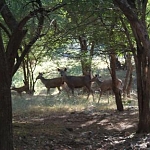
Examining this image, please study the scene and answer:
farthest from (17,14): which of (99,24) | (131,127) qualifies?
(131,127)

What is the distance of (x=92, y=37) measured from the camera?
33.2ft

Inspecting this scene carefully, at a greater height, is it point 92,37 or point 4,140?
point 92,37

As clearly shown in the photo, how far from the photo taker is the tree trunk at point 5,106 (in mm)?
5457

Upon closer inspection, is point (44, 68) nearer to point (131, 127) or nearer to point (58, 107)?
point (58, 107)

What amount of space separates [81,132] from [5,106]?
13.3ft

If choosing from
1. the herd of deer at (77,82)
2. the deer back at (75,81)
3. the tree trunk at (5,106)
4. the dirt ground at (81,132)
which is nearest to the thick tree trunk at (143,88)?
the dirt ground at (81,132)

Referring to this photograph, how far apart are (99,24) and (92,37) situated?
77 centimetres

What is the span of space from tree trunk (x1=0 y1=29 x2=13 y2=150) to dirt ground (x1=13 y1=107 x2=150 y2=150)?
136 cm

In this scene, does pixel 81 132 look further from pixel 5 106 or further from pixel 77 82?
pixel 77 82

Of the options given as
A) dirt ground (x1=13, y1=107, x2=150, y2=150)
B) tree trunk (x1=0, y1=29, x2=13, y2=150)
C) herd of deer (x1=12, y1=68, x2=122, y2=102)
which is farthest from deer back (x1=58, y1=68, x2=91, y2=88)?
tree trunk (x1=0, y1=29, x2=13, y2=150)

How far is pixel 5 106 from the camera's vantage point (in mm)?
5527

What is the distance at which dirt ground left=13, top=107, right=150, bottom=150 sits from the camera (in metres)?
7.44

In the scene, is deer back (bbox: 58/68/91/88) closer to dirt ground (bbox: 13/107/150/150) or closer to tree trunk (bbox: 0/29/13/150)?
dirt ground (bbox: 13/107/150/150)

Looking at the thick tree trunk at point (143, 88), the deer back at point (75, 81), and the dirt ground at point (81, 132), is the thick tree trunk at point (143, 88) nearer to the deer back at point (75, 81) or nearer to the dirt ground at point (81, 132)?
the dirt ground at point (81, 132)
